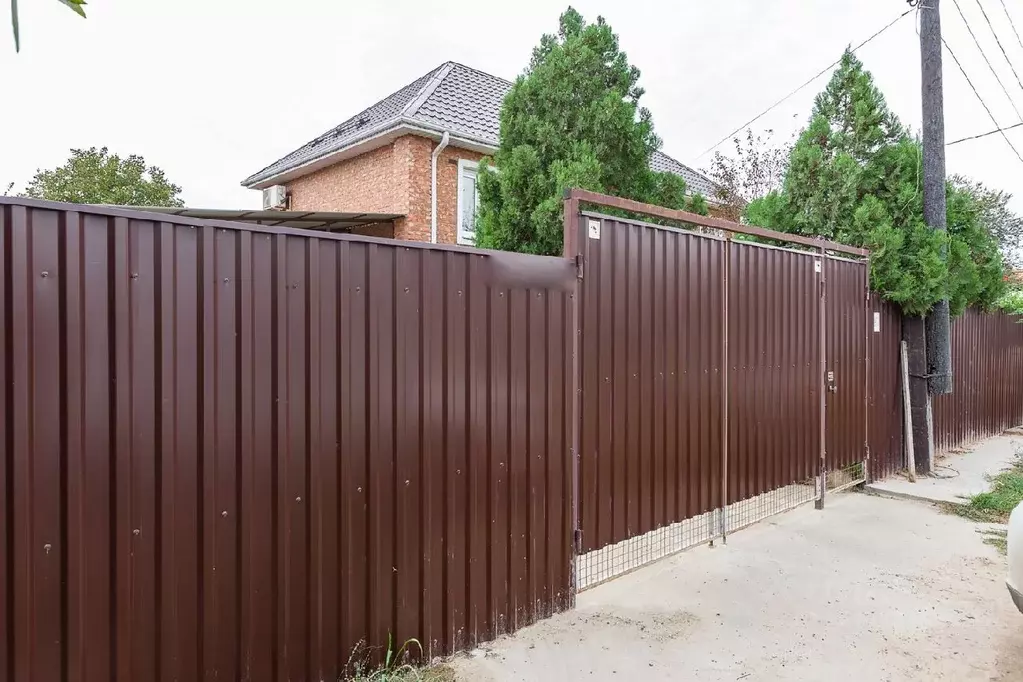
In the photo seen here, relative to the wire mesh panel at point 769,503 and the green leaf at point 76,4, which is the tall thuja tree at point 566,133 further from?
the green leaf at point 76,4

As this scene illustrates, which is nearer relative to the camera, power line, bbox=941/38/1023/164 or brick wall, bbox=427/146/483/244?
power line, bbox=941/38/1023/164

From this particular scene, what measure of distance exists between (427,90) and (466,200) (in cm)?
234

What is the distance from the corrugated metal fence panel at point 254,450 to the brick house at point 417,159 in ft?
Answer: 27.1

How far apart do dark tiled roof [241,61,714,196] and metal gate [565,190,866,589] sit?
611cm

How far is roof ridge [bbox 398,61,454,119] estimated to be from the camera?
Result: 11075 mm

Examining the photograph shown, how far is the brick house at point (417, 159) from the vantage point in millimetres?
11172

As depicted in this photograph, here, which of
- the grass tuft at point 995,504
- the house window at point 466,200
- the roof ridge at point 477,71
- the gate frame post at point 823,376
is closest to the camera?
the grass tuft at point 995,504

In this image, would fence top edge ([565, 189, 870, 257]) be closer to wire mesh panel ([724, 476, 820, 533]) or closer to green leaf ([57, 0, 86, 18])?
wire mesh panel ([724, 476, 820, 533])

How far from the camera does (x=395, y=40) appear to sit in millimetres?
13086

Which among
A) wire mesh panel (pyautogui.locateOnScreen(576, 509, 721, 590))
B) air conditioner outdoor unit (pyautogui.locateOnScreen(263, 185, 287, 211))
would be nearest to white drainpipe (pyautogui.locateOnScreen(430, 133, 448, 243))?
air conditioner outdoor unit (pyautogui.locateOnScreen(263, 185, 287, 211))

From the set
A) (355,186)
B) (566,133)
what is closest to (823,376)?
(566,133)

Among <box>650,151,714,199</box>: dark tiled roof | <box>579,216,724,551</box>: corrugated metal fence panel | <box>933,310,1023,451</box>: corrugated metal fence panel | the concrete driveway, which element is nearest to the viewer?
the concrete driveway

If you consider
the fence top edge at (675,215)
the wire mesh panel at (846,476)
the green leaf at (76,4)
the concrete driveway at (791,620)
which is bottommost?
the concrete driveway at (791,620)

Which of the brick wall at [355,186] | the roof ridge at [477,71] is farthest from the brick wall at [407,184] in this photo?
the roof ridge at [477,71]
